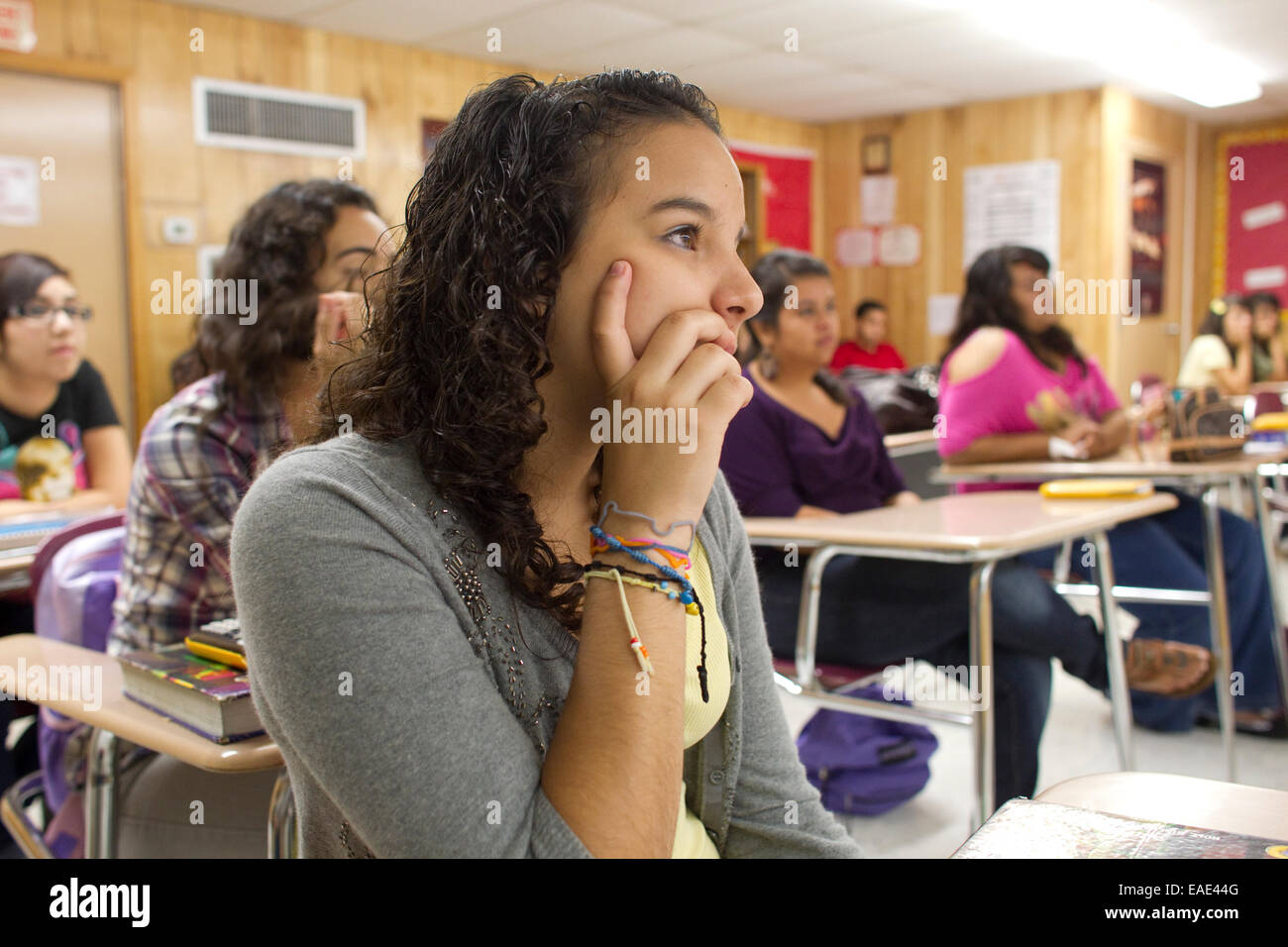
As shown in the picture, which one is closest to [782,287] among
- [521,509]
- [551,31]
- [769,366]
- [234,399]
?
[769,366]

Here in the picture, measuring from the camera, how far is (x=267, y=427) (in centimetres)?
165

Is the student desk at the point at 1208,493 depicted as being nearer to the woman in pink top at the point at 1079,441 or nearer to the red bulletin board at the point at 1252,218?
the woman in pink top at the point at 1079,441

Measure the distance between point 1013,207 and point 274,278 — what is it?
21.5 ft

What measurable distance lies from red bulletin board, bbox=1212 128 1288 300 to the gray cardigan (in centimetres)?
876

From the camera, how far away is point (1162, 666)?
8.48ft

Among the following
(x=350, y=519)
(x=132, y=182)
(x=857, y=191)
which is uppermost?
(x=857, y=191)

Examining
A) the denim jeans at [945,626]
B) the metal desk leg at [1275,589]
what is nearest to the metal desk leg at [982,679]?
the denim jeans at [945,626]

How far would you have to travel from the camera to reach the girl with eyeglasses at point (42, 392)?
274 cm

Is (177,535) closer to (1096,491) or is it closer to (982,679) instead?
(982,679)

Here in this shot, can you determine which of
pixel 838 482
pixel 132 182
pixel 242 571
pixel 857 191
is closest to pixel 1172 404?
pixel 838 482

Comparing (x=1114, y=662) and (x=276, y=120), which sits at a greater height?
(x=276, y=120)

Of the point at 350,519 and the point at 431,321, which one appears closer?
the point at 350,519
